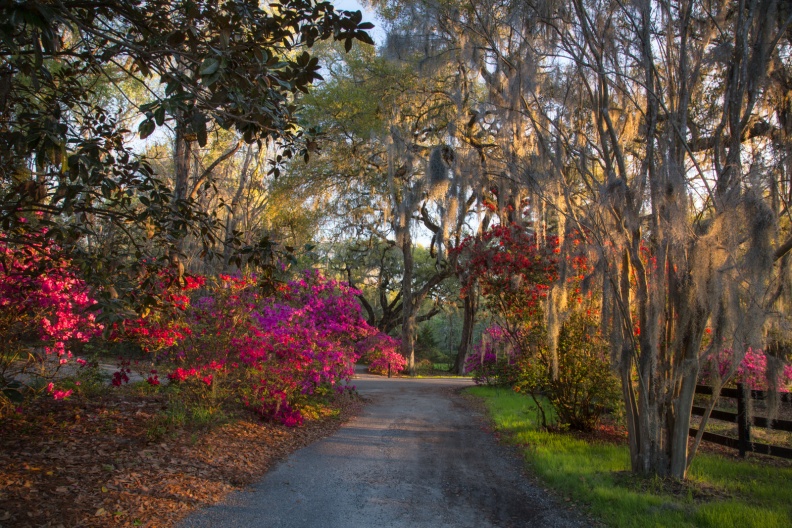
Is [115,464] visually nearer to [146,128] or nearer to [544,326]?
[146,128]

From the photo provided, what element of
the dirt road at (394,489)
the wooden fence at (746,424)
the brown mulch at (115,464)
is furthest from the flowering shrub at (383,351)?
the wooden fence at (746,424)

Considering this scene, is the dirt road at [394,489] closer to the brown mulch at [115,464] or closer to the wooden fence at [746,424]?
the brown mulch at [115,464]

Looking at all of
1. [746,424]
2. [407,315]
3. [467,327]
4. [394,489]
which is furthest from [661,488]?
[467,327]

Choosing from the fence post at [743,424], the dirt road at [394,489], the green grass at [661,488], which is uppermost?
the fence post at [743,424]

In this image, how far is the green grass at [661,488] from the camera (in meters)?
4.33

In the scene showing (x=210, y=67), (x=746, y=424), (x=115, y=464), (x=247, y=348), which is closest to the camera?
(x=210, y=67)

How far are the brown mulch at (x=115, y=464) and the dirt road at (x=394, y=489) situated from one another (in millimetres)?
333

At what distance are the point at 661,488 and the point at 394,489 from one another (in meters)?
2.71

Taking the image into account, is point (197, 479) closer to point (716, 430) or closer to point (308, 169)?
point (716, 430)

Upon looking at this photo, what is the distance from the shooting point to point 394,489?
541cm

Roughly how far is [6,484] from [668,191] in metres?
6.50

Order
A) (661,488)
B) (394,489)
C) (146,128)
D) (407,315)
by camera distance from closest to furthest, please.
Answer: (146,128), (661,488), (394,489), (407,315)

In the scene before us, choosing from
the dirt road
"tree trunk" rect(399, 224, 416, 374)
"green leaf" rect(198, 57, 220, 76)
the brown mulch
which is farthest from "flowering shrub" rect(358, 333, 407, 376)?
"green leaf" rect(198, 57, 220, 76)

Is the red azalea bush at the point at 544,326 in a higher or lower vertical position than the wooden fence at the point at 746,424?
higher
